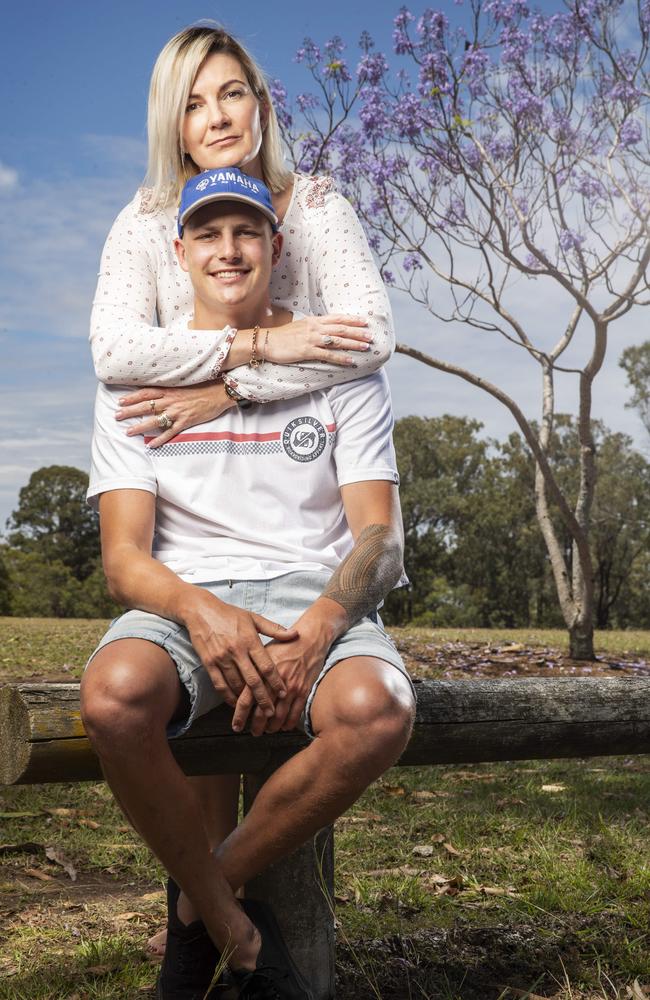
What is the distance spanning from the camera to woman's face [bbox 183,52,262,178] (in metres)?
2.99

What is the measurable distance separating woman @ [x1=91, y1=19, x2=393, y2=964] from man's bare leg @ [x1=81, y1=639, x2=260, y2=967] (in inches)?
20.8

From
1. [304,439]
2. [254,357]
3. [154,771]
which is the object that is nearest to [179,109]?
[254,357]

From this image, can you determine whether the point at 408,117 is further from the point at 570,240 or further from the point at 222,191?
the point at 222,191

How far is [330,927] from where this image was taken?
Answer: 8.84ft

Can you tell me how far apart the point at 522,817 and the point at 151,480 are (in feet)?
9.73

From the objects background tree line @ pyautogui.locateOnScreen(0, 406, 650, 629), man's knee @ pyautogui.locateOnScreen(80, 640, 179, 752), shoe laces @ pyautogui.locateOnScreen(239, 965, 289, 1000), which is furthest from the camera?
background tree line @ pyautogui.locateOnScreen(0, 406, 650, 629)

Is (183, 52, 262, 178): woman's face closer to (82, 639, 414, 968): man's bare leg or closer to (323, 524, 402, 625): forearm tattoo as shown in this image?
(323, 524, 402, 625): forearm tattoo

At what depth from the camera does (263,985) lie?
228cm

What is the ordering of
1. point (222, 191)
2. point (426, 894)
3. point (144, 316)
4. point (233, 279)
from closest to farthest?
1. point (222, 191)
2. point (233, 279)
3. point (144, 316)
4. point (426, 894)

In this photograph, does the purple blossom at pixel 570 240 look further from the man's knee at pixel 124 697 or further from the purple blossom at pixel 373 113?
the man's knee at pixel 124 697

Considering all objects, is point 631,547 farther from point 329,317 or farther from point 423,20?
point 329,317

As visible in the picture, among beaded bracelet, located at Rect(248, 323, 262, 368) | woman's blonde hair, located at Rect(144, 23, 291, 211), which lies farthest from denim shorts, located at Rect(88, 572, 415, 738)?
woman's blonde hair, located at Rect(144, 23, 291, 211)

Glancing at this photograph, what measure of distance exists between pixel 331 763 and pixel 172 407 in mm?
1094

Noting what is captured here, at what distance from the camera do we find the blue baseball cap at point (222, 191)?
271 cm
